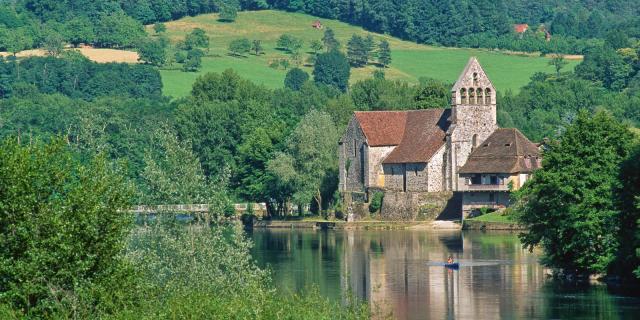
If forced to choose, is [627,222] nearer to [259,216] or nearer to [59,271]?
[59,271]

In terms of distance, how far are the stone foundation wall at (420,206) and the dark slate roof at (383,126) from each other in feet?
17.1

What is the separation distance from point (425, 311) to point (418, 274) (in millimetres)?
13145

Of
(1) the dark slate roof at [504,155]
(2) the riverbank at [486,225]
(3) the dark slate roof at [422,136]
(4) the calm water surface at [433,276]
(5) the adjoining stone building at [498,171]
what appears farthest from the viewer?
(3) the dark slate roof at [422,136]

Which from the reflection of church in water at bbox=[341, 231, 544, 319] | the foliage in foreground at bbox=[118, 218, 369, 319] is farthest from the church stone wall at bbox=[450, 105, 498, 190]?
the foliage in foreground at bbox=[118, 218, 369, 319]

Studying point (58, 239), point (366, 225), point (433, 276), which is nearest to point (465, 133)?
point (366, 225)

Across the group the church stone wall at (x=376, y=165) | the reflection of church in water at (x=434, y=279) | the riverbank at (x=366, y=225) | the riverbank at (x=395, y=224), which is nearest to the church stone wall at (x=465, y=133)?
the riverbank at (x=366, y=225)

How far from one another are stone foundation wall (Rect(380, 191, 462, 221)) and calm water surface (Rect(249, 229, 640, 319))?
23.2 feet

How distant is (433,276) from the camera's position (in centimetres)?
7725

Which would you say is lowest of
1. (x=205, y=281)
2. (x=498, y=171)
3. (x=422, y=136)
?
(x=205, y=281)

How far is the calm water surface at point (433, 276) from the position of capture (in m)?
64.2

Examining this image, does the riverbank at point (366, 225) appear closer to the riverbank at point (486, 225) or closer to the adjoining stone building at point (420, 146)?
the riverbank at point (486, 225)

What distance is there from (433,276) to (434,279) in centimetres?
113

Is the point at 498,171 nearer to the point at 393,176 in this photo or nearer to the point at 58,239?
the point at 393,176

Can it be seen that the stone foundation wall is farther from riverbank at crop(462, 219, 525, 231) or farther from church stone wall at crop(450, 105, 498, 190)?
riverbank at crop(462, 219, 525, 231)
